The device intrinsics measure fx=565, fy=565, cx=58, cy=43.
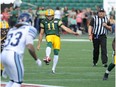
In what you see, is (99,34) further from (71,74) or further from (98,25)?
(71,74)

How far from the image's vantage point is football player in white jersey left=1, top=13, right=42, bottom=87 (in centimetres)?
827

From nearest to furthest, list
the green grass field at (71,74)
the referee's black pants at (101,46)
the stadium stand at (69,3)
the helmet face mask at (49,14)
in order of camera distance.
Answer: the green grass field at (71,74), the helmet face mask at (49,14), the referee's black pants at (101,46), the stadium stand at (69,3)

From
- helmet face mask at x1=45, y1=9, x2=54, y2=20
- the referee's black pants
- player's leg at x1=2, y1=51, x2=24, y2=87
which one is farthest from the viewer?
the referee's black pants

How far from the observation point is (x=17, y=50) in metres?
8.37

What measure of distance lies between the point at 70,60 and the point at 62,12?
50.2ft

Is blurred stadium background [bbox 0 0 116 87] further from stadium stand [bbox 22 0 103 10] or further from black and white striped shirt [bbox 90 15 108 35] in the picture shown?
stadium stand [bbox 22 0 103 10]

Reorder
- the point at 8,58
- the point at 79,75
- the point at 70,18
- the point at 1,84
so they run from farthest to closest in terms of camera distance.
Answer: the point at 70,18
the point at 79,75
the point at 1,84
the point at 8,58

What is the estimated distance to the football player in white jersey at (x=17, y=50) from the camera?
326 inches

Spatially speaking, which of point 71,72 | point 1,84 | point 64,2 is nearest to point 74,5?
point 64,2

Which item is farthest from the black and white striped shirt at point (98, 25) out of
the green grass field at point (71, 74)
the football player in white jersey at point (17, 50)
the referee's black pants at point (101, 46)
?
the football player in white jersey at point (17, 50)

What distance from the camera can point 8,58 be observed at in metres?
8.27

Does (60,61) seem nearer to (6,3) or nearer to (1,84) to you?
(1,84)

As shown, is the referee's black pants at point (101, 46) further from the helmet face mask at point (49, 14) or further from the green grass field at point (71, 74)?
the helmet face mask at point (49, 14)

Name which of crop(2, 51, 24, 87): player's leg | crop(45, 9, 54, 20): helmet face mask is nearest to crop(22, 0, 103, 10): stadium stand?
crop(45, 9, 54, 20): helmet face mask
